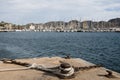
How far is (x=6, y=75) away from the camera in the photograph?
1009 centimetres

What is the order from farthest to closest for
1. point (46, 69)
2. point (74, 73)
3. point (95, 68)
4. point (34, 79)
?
point (95, 68) → point (46, 69) → point (74, 73) → point (34, 79)

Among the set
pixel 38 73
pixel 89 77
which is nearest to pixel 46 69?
pixel 38 73

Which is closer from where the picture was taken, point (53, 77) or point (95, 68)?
point (53, 77)

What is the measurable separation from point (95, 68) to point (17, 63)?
3.90 meters

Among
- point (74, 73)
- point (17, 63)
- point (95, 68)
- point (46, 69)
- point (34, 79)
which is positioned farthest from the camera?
point (17, 63)

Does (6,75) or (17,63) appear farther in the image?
(17,63)

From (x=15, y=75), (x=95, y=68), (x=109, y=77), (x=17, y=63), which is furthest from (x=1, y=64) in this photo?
(x=109, y=77)

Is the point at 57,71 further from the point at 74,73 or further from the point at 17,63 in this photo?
the point at 17,63

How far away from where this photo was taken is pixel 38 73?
10.3 meters

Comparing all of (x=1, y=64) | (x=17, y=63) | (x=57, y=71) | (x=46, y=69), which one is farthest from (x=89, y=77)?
(x=1, y=64)

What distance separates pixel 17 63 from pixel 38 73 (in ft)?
7.89

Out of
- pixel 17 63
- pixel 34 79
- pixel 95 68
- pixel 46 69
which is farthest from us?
pixel 17 63

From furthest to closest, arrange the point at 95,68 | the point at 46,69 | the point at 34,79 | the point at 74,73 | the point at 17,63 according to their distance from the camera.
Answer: the point at 17,63
the point at 95,68
the point at 46,69
the point at 74,73
the point at 34,79

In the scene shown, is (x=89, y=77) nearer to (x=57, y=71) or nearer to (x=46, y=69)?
(x=57, y=71)
